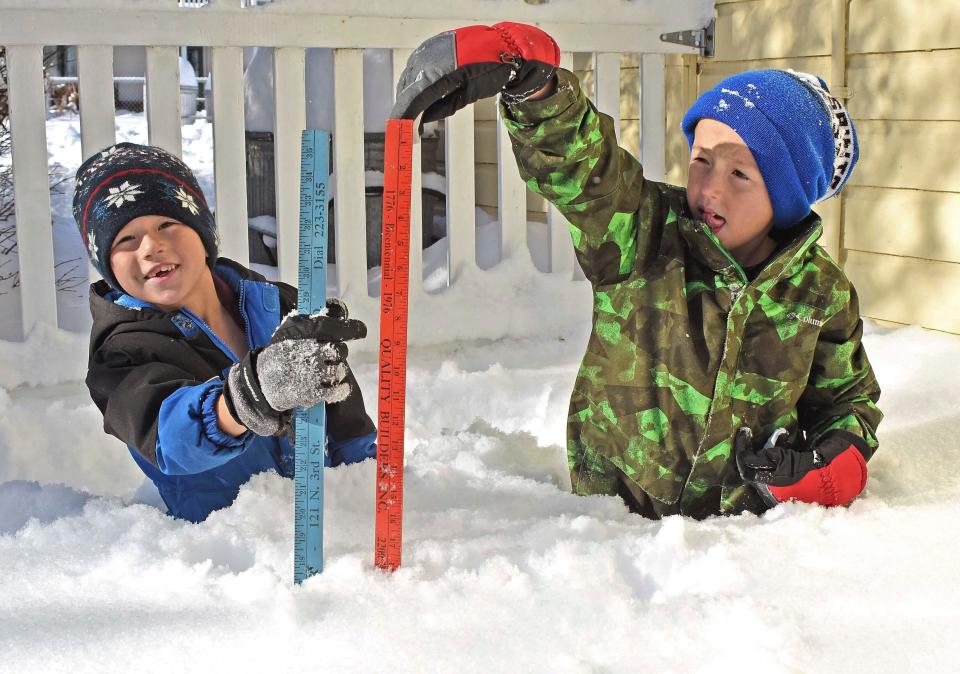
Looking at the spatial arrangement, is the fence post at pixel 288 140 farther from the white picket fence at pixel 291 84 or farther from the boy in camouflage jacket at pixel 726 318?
the boy in camouflage jacket at pixel 726 318

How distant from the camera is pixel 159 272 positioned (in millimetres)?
2150

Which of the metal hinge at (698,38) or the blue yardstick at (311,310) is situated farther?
the metal hinge at (698,38)

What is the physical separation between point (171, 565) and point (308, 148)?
2.29 feet

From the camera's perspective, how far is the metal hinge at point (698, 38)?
4.63m

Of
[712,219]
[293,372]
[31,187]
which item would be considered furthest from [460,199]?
[293,372]

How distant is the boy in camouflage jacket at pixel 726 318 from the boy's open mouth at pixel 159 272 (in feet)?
2.54

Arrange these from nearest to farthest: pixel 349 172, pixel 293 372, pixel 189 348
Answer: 1. pixel 293 372
2. pixel 189 348
3. pixel 349 172

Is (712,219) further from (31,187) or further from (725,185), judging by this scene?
(31,187)

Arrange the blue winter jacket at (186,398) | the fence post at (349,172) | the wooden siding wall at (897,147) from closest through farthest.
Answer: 1. the blue winter jacket at (186,398)
2. the wooden siding wall at (897,147)
3. the fence post at (349,172)

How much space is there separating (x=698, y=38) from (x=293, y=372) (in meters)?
3.50

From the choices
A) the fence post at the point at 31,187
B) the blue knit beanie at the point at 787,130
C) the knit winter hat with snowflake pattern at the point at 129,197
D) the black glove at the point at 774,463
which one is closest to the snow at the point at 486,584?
the black glove at the point at 774,463

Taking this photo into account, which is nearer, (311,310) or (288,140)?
(311,310)

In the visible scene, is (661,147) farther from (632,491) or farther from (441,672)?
(441,672)

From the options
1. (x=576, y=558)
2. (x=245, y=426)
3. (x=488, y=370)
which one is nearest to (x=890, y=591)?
(x=576, y=558)
